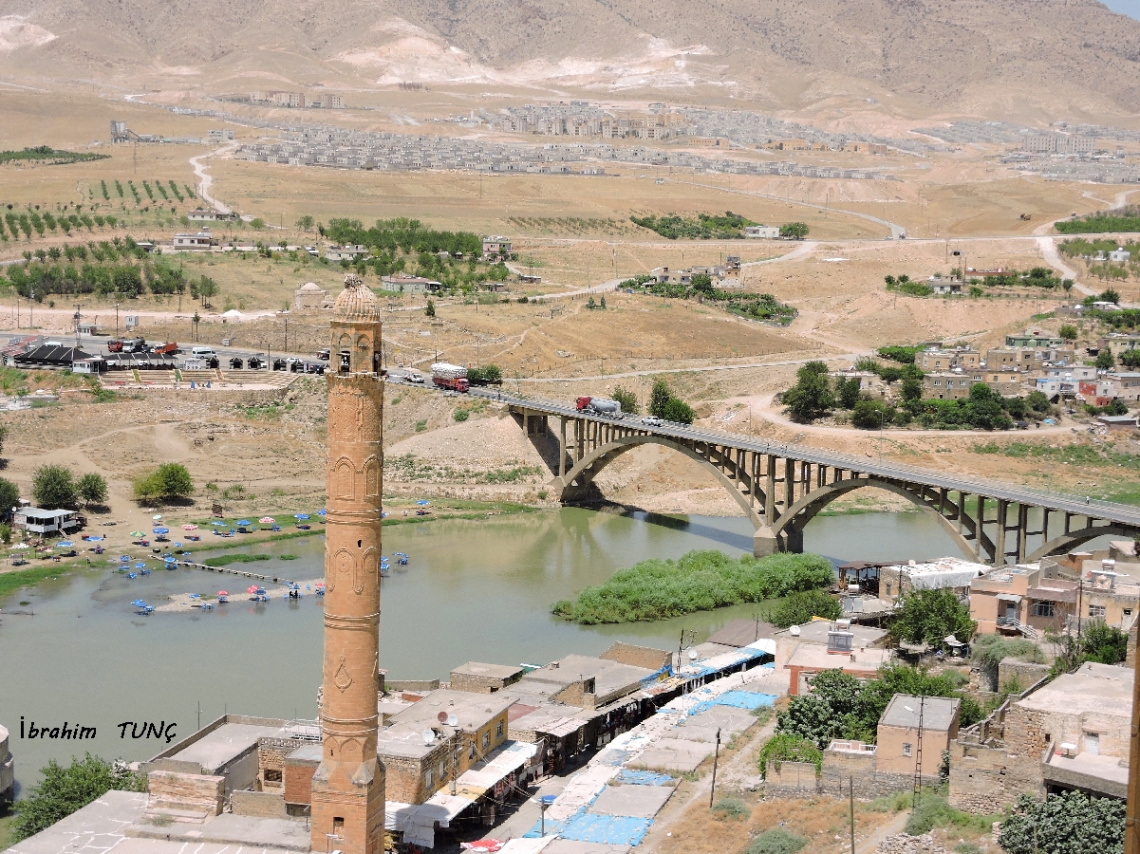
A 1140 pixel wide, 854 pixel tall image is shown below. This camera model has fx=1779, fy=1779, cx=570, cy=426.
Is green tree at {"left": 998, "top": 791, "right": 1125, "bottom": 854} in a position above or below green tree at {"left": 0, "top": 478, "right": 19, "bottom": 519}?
above

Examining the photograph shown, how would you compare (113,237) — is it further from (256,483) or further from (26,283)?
(256,483)

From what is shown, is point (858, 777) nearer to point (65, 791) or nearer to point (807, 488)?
point (65, 791)

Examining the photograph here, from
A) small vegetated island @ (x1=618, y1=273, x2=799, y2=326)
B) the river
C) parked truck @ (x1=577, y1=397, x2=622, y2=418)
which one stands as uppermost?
small vegetated island @ (x1=618, y1=273, x2=799, y2=326)

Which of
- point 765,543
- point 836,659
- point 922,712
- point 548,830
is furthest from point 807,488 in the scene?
point 548,830

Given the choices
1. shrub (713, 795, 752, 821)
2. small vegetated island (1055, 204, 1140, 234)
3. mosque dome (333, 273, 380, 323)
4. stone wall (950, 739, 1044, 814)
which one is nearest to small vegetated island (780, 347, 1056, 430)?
shrub (713, 795, 752, 821)

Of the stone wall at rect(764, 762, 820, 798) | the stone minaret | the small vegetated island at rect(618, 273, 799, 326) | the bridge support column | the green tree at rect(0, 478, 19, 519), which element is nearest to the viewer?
the stone minaret

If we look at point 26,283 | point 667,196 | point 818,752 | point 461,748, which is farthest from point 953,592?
point 667,196

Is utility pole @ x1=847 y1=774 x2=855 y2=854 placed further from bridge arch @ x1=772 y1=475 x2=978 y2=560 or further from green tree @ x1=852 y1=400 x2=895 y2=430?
green tree @ x1=852 y1=400 x2=895 y2=430

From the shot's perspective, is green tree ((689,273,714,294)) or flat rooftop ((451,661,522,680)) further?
green tree ((689,273,714,294))
